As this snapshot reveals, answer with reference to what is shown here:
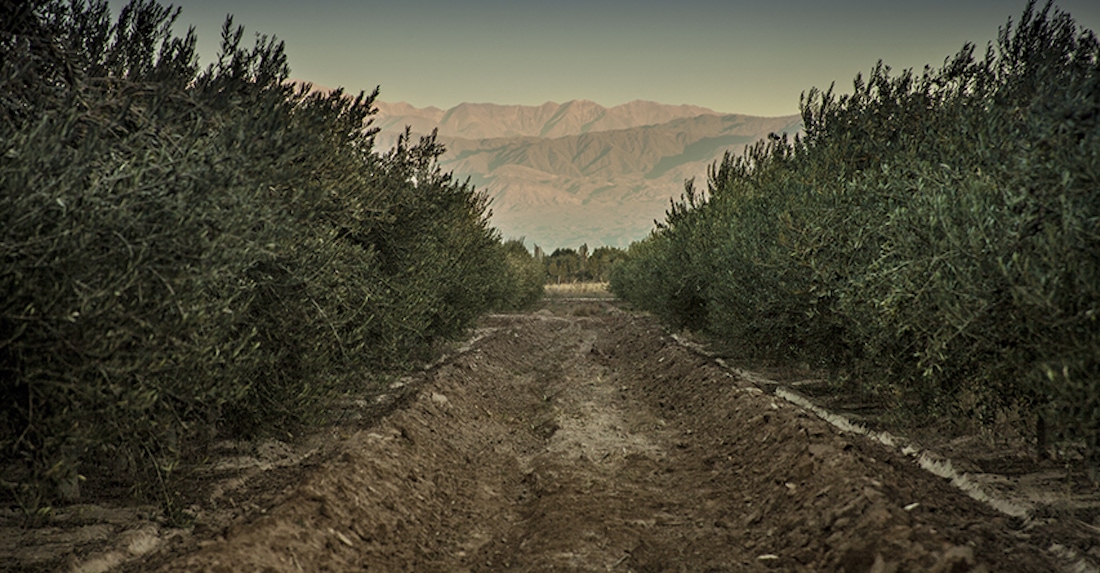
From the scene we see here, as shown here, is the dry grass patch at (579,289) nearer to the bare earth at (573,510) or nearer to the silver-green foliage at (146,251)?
the bare earth at (573,510)

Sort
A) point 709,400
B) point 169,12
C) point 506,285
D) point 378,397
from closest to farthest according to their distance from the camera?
point 169,12 → point 709,400 → point 378,397 → point 506,285

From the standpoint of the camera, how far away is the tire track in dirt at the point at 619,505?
6332 mm

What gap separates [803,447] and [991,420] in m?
2.49

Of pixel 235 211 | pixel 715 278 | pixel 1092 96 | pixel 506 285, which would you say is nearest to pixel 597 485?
pixel 235 211

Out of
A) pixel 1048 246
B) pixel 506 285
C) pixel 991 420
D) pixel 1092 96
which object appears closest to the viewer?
pixel 1048 246

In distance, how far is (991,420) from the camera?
8.84 metres

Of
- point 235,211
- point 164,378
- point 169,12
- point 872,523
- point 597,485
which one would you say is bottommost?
point 597,485

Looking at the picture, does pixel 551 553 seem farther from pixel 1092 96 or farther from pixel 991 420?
pixel 1092 96

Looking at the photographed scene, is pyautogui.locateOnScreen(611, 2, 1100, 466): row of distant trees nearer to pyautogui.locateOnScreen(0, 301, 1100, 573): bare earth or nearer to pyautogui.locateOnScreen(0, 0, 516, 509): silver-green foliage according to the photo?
pyautogui.locateOnScreen(0, 301, 1100, 573): bare earth

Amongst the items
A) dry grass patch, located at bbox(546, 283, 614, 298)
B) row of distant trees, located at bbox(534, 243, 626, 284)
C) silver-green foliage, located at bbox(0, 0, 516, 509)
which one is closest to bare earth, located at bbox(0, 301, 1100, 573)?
silver-green foliage, located at bbox(0, 0, 516, 509)

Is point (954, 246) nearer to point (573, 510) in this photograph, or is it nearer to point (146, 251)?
point (573, 510)

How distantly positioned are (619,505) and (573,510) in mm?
735

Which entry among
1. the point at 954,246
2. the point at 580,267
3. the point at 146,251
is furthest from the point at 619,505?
the point at 580,267

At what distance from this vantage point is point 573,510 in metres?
8.62
